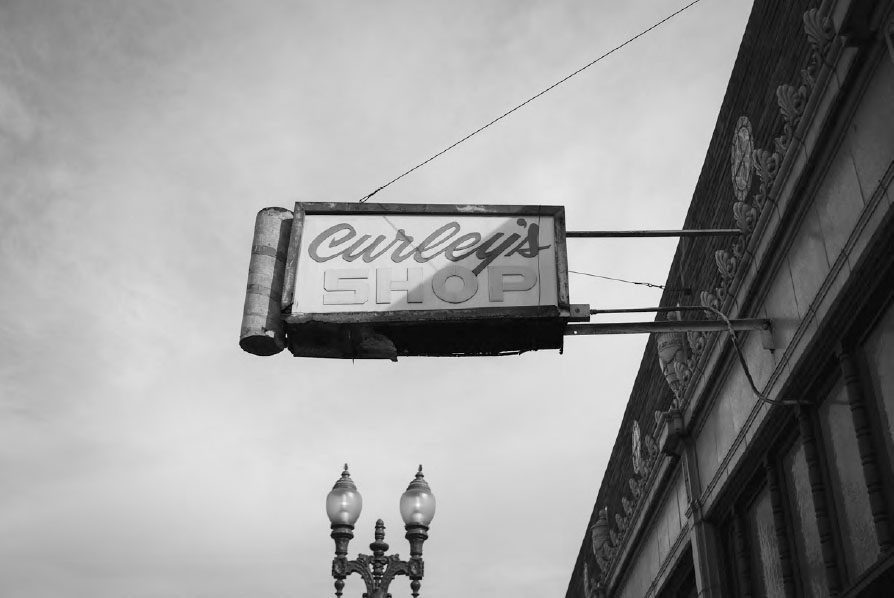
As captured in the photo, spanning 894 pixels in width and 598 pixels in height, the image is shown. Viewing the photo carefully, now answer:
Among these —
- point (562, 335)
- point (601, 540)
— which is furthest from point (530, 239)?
point (601, 540)

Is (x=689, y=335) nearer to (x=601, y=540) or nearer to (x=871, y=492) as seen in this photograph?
(x=871, y=492)

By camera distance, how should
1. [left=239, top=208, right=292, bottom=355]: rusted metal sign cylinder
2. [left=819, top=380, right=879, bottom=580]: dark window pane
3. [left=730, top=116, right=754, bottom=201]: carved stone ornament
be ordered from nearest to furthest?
1. [left=819, top=380, right=879, bottom=580]: dark window pane
2. [left=239, top=208, right=292, bottom=355]: rusted metal sign cylinder
3. [left=730, top=116, right=754, bottom=201]: carved stone ornament

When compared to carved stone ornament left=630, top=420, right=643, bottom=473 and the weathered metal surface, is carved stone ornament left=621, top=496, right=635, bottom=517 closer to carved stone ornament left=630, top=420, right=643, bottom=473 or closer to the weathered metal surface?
carved stone ornament left=630, top=420, right=643, bottom=473

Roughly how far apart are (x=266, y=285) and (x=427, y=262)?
1378mm

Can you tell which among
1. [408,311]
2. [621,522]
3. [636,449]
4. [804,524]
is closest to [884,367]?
[804,524]

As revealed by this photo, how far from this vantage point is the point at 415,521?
1412 centimetres

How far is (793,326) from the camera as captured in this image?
27.9 ft

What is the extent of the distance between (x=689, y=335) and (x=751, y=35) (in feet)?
11.9

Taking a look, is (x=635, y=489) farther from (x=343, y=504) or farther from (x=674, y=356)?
(x=343, y=504)

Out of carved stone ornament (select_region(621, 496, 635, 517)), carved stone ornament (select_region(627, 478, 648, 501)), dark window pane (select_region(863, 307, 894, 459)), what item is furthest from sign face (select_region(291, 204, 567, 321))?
carved stone ornament (select_region(621, 496, 635, 517))

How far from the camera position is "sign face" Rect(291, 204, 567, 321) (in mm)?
8602

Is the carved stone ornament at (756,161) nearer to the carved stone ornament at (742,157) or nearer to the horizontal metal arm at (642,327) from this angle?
the carved stone ornament at (742,157)

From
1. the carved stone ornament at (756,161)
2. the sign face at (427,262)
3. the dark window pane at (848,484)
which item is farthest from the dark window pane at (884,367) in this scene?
the sign face at (427,262)

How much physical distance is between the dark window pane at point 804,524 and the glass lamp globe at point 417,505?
612cm
